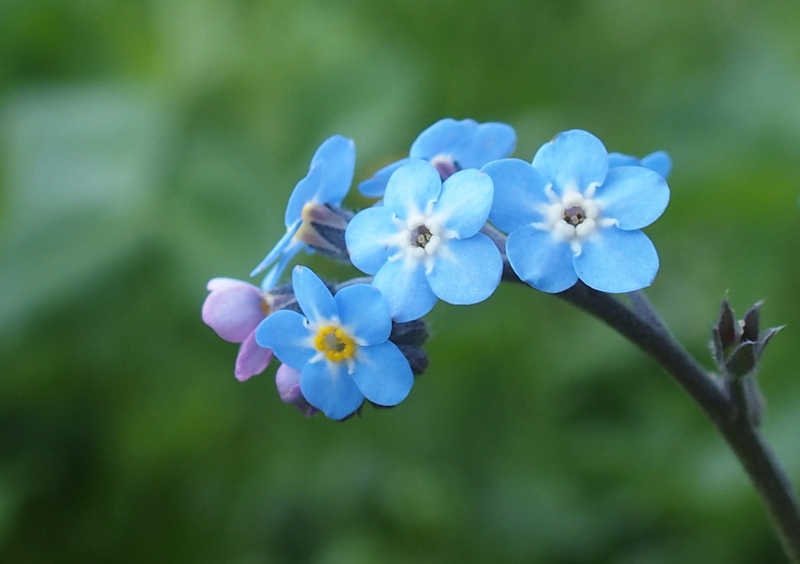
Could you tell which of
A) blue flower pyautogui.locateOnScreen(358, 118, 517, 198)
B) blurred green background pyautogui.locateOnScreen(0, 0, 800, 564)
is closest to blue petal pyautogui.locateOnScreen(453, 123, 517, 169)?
blue flower pyautogui.locateOnScreen(358, 118, 517, 198)

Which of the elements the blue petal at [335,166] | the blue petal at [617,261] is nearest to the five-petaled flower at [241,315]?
the blue petal at [335,166]

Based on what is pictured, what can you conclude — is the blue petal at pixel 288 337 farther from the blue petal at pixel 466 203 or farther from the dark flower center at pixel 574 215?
the dark flower center at pixel 574 215

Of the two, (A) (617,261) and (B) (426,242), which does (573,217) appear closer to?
(A) (617,261)

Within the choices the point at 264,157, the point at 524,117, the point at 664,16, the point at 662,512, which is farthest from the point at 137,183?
the point at 664,16

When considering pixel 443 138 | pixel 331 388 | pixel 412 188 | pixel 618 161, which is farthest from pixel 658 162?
pixel 331 388

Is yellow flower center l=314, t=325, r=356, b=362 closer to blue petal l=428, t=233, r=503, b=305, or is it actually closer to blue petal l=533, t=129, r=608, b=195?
blue petal l=428, t=233, r=503, b=305

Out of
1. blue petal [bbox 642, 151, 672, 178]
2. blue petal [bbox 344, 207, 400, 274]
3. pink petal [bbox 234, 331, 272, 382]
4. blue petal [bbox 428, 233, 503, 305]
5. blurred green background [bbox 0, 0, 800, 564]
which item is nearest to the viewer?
blue petal [bbox 428, 233, 503, 305]
